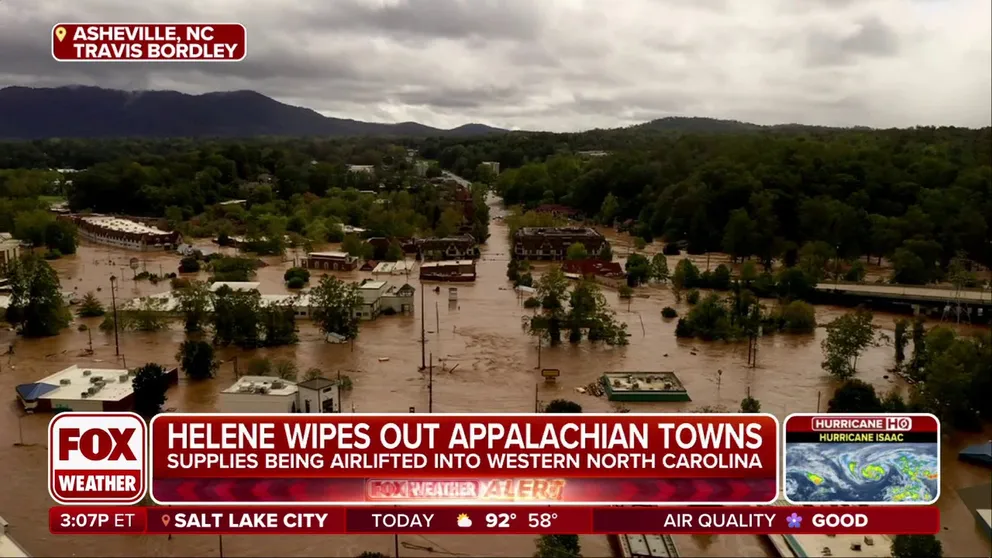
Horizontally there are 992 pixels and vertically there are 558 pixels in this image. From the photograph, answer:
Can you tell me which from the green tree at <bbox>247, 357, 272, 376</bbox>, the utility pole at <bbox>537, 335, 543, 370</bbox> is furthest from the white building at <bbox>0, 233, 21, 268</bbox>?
the utility pole at <bbox>537, 335, 543, 370</bbox>

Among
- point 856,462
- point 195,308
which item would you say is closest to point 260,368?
point 195,308

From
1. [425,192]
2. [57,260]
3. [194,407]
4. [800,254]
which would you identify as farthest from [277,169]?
[194,407]

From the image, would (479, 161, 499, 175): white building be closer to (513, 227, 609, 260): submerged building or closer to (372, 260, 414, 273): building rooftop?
(513, 227, 609, 260): submerged building

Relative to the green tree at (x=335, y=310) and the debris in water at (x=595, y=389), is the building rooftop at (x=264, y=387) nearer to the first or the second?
the green tree at (x=335, y=310)

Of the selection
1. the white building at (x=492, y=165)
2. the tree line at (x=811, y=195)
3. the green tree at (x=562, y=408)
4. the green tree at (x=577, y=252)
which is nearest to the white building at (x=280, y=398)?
the green tree at (x=562, y=408)

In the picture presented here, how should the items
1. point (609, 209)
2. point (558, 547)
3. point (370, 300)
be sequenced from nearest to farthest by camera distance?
1. point (558, 547)
2. point (370, 300)
3. point (609, 209)

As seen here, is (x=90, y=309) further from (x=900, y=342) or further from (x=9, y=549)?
(x=900, y=342)
